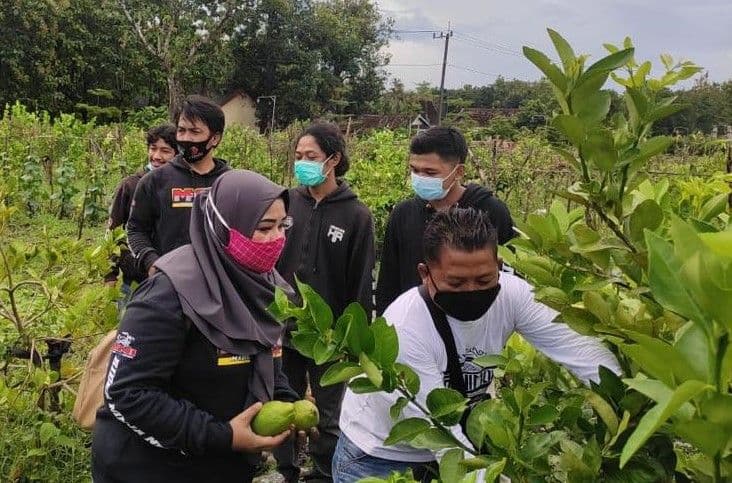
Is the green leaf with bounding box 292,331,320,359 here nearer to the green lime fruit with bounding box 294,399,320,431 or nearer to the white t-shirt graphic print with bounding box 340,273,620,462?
the white t-shirt graphic print with bounding box 340,273,620,462

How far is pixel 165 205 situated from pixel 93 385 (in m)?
1.51

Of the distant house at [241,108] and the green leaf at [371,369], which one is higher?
the green leaf at [371,369]

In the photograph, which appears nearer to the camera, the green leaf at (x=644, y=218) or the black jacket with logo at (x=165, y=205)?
the green leaf at (x=644, y=218)

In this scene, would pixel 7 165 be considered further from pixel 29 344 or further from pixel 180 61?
pixel 180 61

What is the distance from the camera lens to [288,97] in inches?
1254

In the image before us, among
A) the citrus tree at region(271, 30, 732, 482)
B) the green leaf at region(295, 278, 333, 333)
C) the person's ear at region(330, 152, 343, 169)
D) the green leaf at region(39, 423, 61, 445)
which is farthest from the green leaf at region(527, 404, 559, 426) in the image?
the person's ear at region(330, 152, 343, 169)

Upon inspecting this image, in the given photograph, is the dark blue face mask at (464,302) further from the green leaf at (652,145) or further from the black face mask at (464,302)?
the green leaf at (652,145)

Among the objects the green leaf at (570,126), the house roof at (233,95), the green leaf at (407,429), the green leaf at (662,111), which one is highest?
the green leaf at (662,111)

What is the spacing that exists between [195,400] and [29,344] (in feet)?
3.97

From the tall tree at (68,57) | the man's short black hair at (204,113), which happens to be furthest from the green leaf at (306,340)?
the tall tree at (68,57)

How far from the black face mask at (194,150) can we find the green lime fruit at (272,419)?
196 cm

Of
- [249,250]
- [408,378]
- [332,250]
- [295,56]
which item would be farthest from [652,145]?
[295,56]

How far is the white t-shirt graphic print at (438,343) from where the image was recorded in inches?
69.2

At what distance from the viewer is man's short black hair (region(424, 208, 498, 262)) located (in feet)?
5.81
